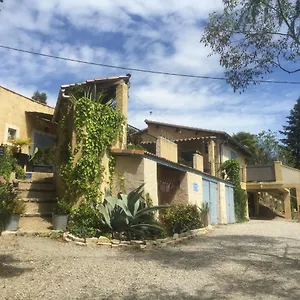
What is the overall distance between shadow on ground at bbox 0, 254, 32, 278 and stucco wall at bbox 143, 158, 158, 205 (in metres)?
5.26

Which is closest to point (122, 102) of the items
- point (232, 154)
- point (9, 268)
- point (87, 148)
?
point (87, 148)

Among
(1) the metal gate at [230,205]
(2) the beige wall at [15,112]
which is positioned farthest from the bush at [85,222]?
(1) the metal gate at [230,205]

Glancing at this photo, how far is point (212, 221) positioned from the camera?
56.1ft

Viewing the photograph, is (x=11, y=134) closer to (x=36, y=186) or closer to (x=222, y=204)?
(x=36, y=186)

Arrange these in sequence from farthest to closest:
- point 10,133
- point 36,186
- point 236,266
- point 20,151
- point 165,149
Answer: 1. point 10,133
2. point 20,151
3. point 165,149
4. point 36,186
5. point 236,266

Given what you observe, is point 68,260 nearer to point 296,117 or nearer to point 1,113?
point 1,113

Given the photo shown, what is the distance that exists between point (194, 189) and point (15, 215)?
26.3ft

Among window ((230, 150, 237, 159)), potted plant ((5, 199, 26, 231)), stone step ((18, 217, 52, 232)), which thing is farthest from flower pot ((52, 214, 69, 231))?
window ((230, 150, 237, 159))

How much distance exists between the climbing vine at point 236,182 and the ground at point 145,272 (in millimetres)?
14303

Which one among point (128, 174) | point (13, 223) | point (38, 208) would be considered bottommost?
point (13, 223)

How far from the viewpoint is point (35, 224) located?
10.1m

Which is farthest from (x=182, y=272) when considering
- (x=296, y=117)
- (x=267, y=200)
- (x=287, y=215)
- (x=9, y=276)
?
(x=296, y=117)

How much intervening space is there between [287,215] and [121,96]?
19496mm

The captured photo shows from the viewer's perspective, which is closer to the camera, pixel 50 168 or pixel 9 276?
pixel 9 276
